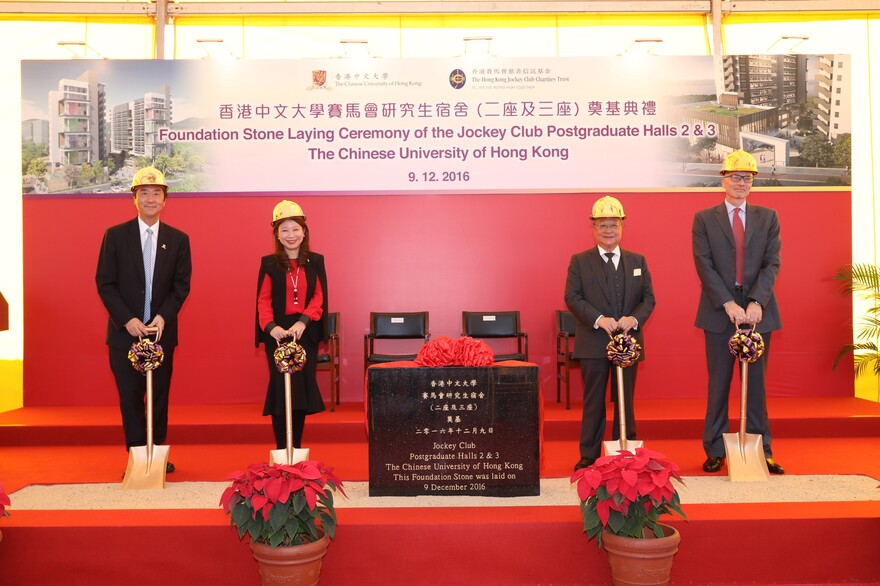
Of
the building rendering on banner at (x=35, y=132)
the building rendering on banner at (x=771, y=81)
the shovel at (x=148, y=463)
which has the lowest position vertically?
the shovel at (x=148, y=463)

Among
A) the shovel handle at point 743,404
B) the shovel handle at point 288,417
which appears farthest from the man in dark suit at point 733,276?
the shovel handle at point 288,417

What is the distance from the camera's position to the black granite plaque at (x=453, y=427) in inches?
146

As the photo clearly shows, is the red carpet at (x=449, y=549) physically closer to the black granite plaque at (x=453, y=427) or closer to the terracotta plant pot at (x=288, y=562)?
the terracotta plant pot at (x=288, y=562)

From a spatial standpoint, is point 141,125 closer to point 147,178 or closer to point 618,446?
point 147,178

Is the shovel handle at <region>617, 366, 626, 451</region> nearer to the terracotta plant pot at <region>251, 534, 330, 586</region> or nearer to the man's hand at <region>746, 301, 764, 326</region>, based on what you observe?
the man's hand at <region>746, 301, 764, 326</region>

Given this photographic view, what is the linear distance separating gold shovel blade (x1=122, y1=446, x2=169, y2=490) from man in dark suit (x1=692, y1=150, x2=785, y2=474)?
300cm

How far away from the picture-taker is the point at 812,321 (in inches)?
273

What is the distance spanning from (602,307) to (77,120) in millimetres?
4979

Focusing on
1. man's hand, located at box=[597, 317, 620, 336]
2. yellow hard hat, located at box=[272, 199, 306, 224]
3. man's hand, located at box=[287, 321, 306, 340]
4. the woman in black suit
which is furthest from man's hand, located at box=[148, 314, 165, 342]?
man's hand, located at box=[597, 317, 620, 336]

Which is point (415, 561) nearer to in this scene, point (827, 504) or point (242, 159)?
point (827, 504)

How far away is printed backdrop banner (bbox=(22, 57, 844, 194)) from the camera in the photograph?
6.74 m

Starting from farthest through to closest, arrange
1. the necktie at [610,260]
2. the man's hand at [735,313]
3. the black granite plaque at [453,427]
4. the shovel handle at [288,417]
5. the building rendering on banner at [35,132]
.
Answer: the building rendering on banner at [35,132] → the necktie at [610,260] → the man's hand at [735,313] → the shovel handle at [288,417] → the black granite plaque at [453,427]

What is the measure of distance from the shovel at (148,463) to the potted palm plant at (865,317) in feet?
18.6

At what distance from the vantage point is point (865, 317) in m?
6.84
